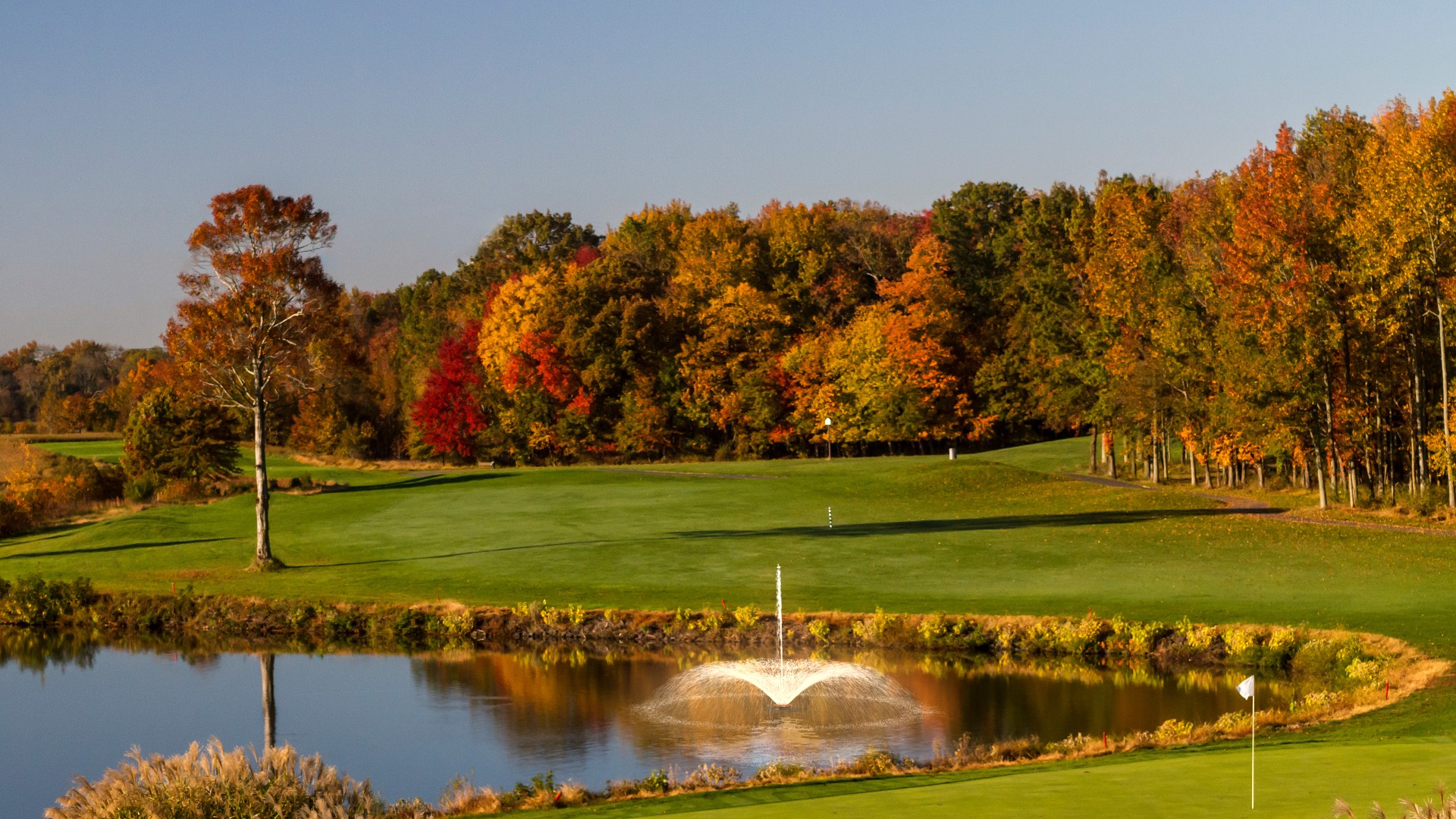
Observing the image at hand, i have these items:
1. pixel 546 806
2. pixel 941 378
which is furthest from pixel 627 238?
pixel 546 806

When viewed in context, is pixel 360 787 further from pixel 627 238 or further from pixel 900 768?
pixel 627 238

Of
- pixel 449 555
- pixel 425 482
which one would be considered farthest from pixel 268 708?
pixel 425 482

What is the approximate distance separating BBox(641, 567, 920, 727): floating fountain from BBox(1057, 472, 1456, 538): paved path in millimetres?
21171

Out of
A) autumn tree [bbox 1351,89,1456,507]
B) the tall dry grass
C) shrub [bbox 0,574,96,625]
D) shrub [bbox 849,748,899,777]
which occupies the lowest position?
shrub [bbox 849,748,899,777]

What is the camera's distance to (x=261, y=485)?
40.0 metres

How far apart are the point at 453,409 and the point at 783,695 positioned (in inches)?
2493

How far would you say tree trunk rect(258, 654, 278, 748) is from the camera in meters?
25.3

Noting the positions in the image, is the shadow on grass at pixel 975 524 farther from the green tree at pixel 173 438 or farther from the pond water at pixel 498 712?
the green tree at pixel 173 438

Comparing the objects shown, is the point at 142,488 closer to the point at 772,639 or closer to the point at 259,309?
the point at 259,309

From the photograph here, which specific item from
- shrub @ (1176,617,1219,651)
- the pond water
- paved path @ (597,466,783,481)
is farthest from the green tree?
shrub @ (1176,617,1219,651)

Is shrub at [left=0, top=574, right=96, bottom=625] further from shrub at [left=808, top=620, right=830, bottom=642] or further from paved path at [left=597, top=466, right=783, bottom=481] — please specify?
paved path at [left=597, top=466, right=783, bottom=481]

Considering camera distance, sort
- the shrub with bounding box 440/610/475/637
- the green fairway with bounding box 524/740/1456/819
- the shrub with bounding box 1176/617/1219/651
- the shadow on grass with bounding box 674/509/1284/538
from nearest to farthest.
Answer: the green fairway with bounding box 524/740/1456/819 < the shrub with bounding box 1176/617/1219/651 < the shrub with bounding box 440/610/475/637 < the shadow on grass with bounding box 674/509/1284/538

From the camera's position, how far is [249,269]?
128 ft

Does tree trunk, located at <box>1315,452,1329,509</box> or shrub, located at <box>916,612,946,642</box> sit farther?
tree trunk, located at <box>1315,452,1329,509</box>
